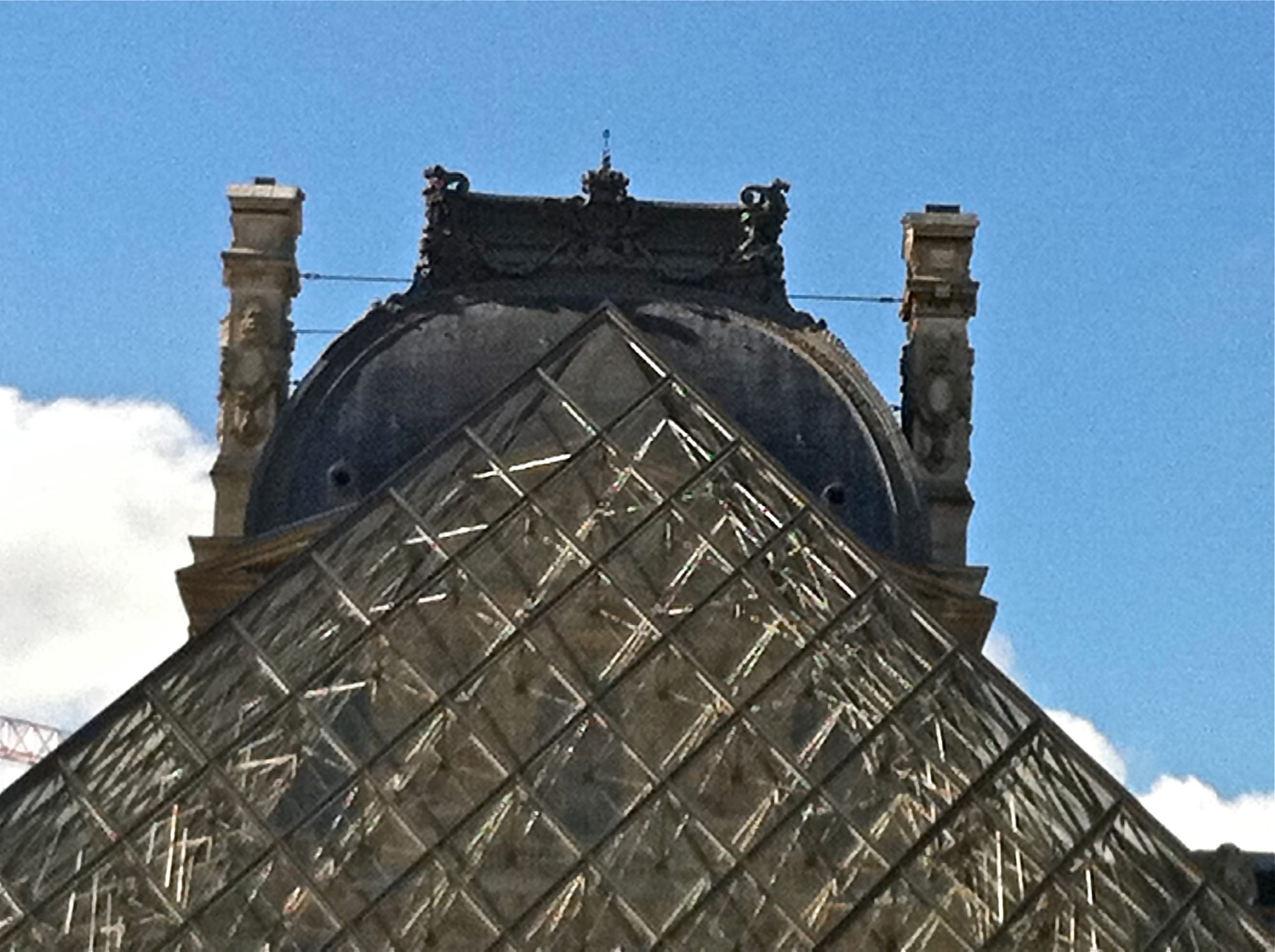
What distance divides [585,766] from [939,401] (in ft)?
34.9

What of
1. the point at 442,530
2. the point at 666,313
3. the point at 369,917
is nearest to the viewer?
the point at 369,917

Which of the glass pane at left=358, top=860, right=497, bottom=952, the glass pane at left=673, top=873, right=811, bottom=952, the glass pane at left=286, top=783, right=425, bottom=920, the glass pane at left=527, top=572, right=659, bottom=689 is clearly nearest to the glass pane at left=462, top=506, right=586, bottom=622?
the glass pane at left=527, top=572, right=659, bottom=689

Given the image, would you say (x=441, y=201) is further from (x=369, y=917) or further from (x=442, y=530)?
(x=369, y=917)

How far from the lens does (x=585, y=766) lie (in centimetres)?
2108

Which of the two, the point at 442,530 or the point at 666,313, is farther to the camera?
the point at 666,313

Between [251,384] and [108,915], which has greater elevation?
[251,384]

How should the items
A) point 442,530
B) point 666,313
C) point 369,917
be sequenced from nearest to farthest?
point 369,917
point 442,530
point 666,313

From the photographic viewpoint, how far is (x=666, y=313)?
3125 centimetres

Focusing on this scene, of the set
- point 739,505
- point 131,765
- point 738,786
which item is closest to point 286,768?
point 131,765

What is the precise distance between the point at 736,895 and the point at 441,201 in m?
12.2

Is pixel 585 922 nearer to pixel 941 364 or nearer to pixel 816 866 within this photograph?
pixel 816 866

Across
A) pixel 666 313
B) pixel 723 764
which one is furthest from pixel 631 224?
pixel 723 764

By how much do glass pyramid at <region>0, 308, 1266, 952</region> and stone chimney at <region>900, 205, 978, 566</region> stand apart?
312 inches

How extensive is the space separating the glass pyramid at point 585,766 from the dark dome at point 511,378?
7.34 m
